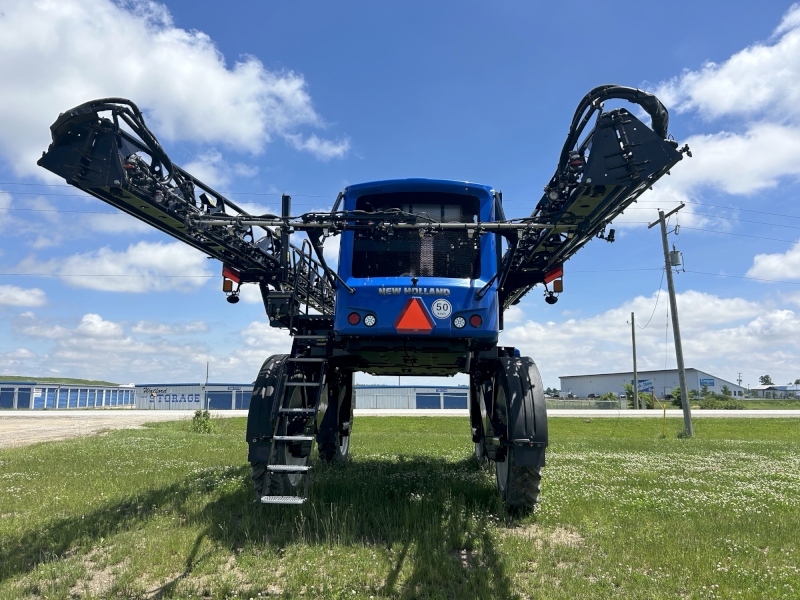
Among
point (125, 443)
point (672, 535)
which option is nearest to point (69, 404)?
point (125, 443)

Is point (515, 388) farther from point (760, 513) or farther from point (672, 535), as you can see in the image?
point (760, 513)

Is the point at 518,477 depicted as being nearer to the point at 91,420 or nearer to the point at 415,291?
the point at 415,291

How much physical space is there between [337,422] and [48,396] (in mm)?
74209

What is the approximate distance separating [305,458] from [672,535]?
166 inches

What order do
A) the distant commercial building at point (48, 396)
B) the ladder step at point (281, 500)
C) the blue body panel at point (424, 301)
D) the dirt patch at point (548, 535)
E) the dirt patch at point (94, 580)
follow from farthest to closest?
the distant commercial building at point (48, 396), the blue body panel at point (424, 301), the dirt patch at point (548, 535), the ladder step at point (281, 500), the dirt patch at point (94, 580)

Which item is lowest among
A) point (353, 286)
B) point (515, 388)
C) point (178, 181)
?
point (515, 388)

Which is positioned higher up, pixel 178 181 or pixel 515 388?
pixel 178 181

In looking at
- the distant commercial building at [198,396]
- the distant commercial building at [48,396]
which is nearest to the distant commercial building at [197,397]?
the distant commercial building at [198,396]

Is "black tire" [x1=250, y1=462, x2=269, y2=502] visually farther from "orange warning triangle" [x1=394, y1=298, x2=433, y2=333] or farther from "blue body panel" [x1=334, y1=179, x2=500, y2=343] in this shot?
"orange warning triangle" [x1=394, y1=298, x2=433, y2=333]

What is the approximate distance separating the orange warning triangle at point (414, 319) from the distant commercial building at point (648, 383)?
104 metres

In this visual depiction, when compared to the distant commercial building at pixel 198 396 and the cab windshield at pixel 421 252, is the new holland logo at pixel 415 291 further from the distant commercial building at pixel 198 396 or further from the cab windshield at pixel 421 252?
the distant commercial building at pixel 198 396

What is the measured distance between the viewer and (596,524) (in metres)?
6.32

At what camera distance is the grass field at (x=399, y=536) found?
4551 mm

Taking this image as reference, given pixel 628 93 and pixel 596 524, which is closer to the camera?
pixel 628 93
